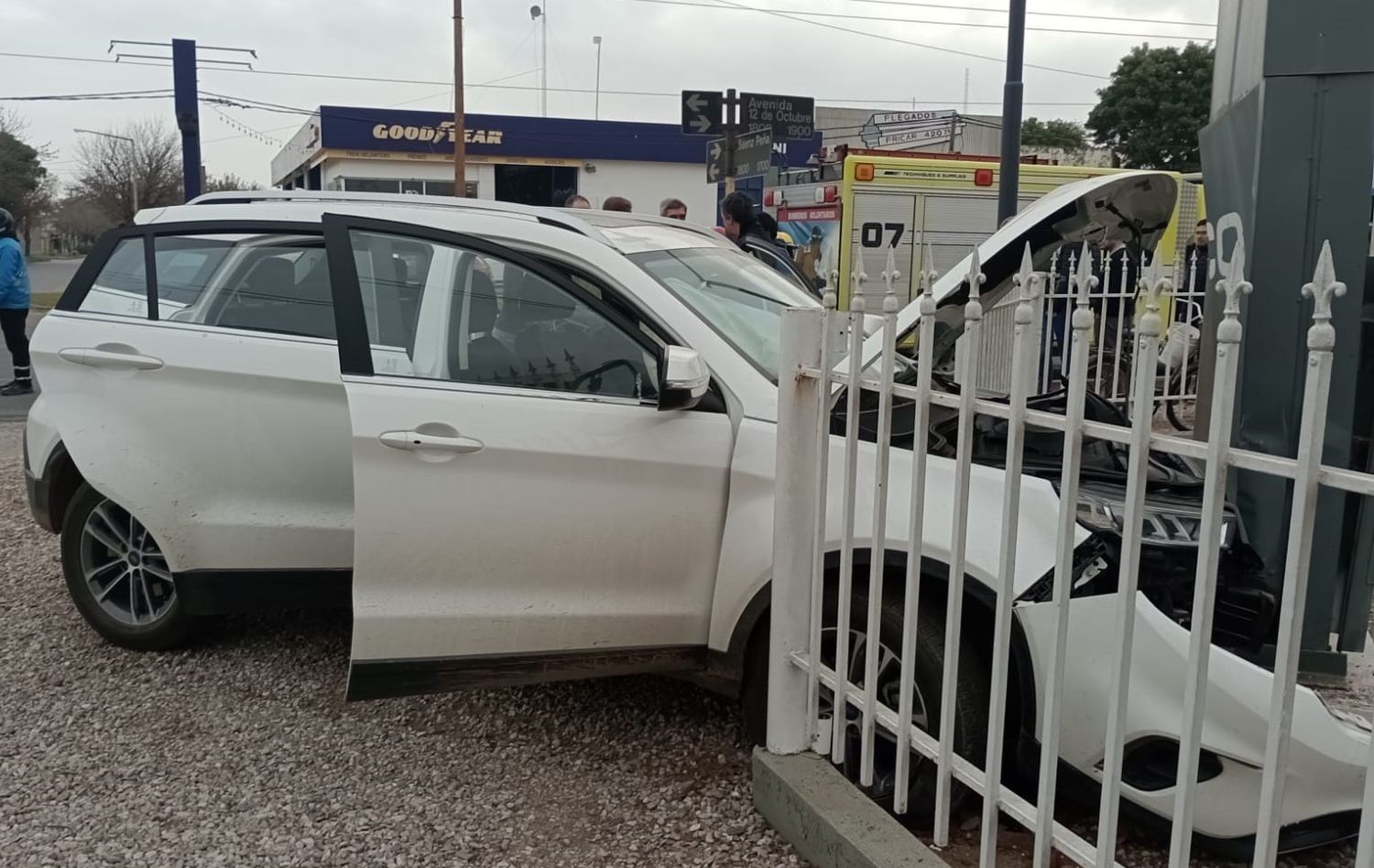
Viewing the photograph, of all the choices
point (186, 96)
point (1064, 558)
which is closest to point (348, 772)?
point (1064, 558)

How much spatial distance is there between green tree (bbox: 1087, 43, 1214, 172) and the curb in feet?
135

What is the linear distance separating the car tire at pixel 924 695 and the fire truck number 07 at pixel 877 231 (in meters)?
9.96

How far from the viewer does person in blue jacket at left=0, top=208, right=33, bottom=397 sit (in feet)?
36.2

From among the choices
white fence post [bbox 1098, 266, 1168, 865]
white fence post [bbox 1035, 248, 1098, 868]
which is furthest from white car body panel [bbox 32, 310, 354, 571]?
white fence post [bbox 1098, 266, 1168, 865]

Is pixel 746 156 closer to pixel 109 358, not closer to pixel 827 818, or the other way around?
pixel 109 358

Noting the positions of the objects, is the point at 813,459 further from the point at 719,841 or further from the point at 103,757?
the point at 103,757

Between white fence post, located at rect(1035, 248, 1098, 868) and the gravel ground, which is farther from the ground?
white fence post, located at rect(1035, 248, 1098, 868)

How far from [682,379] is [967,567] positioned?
35.6 inches

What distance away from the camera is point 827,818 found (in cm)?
266

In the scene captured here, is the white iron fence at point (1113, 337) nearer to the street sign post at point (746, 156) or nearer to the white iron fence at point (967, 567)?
the street sign post at point (746, 156)

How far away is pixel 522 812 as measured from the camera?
3.16 meters

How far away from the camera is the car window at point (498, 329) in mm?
3316

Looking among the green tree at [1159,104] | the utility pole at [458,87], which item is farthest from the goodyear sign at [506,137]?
the green tree at [1159,104]

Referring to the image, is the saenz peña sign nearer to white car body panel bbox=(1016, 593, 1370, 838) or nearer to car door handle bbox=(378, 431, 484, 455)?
car door handle bbox=(378, 431, 484, 455)
